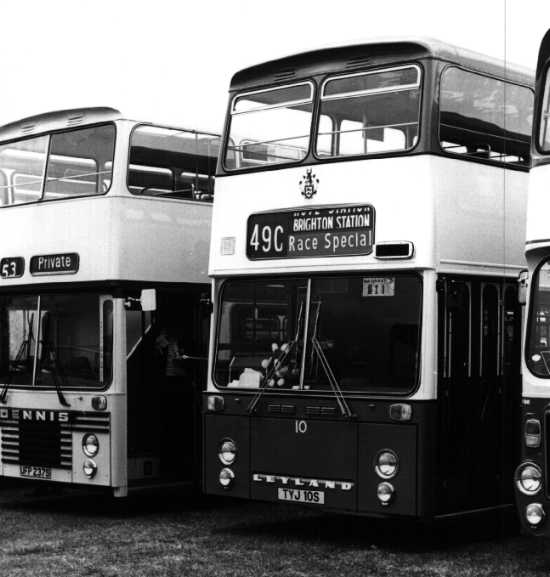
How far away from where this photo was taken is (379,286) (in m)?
11.4

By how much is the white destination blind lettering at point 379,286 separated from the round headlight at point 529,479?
1.94 metres

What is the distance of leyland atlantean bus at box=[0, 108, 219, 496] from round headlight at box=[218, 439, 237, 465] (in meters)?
1.69

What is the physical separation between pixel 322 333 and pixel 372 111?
1981 mm

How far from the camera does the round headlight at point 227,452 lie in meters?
12.3

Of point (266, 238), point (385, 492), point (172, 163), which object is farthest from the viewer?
point (172, 163)

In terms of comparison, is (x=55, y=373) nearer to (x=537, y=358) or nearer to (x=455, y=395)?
(x=455, y=395)

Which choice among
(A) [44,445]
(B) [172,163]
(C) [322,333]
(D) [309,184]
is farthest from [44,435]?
(D) [309,184]

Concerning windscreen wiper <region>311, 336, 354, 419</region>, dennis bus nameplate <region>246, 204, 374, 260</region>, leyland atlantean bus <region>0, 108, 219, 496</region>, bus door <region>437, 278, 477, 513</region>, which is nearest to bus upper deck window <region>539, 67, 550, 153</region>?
bus door <region>437, 278, 477, 513</region>

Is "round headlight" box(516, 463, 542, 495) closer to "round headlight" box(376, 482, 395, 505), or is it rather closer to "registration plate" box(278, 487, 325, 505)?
"round headlight" box(376, 482, 395, 505)

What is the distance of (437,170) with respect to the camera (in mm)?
11281

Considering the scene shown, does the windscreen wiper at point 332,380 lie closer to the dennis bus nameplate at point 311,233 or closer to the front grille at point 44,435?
the dennis bus nameplate at point 311,233

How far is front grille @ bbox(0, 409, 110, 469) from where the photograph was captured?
13.9m

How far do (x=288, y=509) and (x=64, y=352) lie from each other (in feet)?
9.52

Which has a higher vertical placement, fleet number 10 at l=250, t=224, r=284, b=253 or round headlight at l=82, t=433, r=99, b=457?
fleet number 10 at l=250, t=224, r=284, b=253
